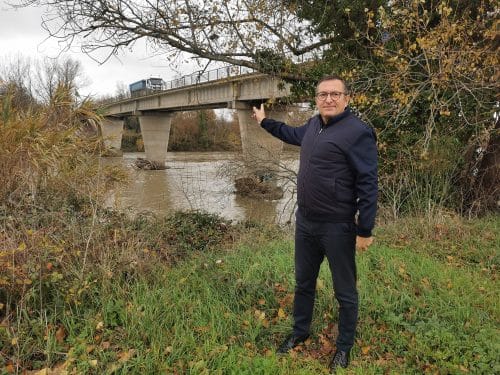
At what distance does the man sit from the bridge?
4743 millimetres

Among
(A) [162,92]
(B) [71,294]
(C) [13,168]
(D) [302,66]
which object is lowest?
(B) [71,294]

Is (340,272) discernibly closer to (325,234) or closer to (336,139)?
(325,234)

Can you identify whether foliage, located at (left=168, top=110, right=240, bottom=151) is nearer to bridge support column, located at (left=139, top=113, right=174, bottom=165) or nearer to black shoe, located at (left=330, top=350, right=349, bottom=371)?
bridge support column, located at (left=139, top=113, right=174, bottom=165)

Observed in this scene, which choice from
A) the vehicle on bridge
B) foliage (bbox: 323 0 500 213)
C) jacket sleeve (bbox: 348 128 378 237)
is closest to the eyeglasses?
jacket sleeve (bbox: 348 128 378 237)

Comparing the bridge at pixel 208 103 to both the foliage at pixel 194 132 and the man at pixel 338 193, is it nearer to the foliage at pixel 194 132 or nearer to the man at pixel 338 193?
the man at pixel 338 193

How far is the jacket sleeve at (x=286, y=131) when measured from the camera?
313 centimetres

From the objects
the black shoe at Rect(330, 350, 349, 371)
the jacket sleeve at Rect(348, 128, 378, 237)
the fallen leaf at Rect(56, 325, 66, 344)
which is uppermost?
the jacket sleeve at Rect(348, 128, 378, 237)

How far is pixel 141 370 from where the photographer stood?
2566 millimetres

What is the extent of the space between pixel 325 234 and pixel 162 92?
104ft

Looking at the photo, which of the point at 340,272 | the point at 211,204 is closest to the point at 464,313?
the point at 340,272

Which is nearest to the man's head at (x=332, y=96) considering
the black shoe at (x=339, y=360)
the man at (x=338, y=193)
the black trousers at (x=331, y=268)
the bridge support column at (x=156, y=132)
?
the man at (x=338, y=193)

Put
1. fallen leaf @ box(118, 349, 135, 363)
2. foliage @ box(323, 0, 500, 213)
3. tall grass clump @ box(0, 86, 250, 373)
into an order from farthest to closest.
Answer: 1. foliage @ box(323, 0, 500, 213)
2. tall grass clump @ box(0, 86, 250, 373)
3. fallen leaf @ box(118, 349, 135, 363)

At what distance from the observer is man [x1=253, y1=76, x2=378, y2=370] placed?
246 centimetres

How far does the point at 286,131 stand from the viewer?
322cm
